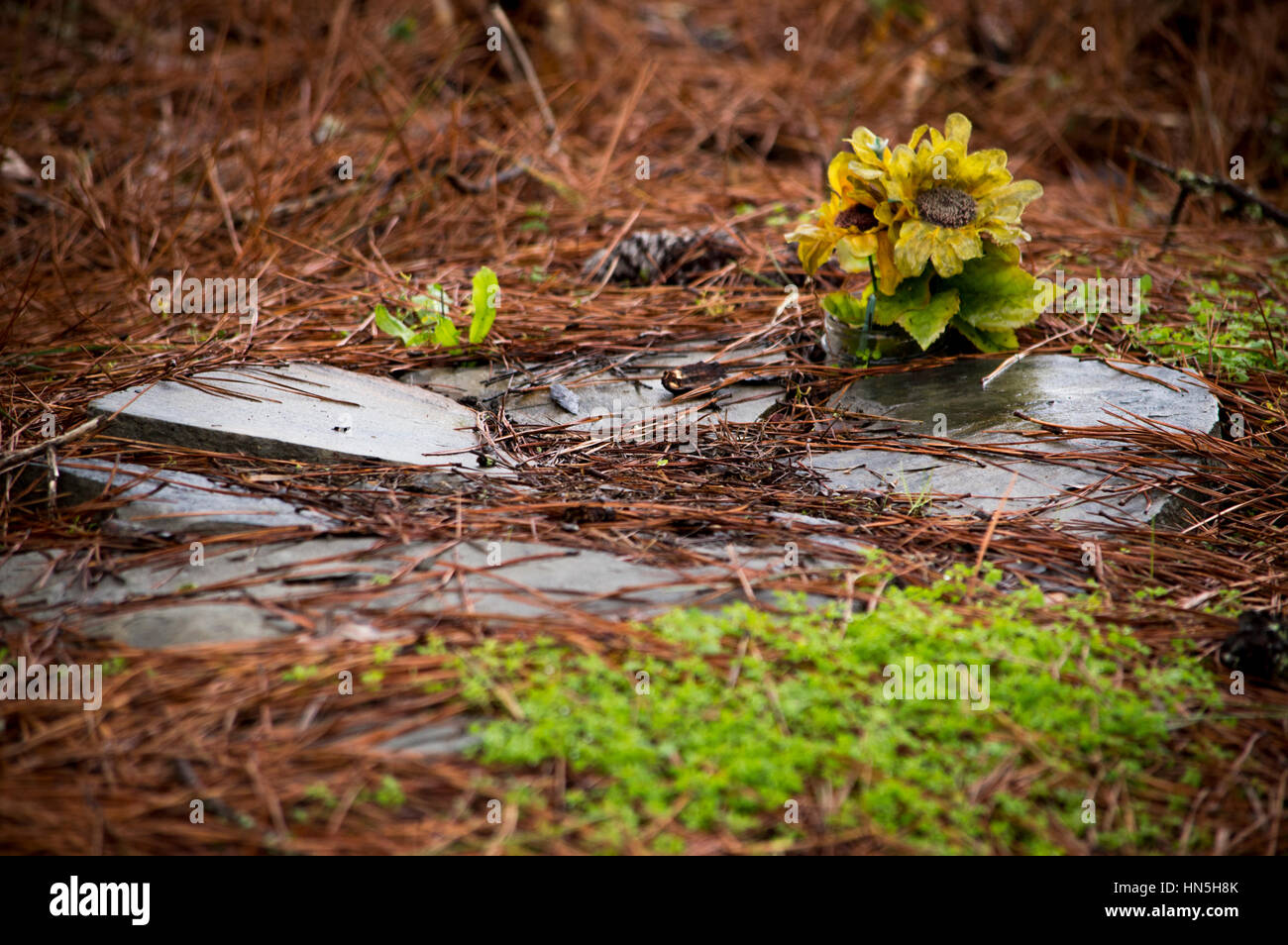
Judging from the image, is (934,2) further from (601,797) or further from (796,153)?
(601,797)

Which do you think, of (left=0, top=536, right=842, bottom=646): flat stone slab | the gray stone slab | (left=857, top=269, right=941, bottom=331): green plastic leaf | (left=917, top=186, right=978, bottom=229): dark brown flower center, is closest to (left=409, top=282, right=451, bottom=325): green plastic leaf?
(left=0, top=536, right=842, bottom=646): flat stone slab

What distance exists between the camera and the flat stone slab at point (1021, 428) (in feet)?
8.24

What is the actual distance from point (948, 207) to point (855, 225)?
285mm

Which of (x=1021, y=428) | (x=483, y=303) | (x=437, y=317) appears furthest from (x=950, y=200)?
(x=437, y=317)

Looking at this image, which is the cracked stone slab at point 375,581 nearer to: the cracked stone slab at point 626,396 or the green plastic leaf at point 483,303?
the cracked stone slab at point 626,396

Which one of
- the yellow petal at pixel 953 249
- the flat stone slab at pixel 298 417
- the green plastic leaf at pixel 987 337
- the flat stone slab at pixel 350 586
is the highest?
the yellow petal at pixel 953 249

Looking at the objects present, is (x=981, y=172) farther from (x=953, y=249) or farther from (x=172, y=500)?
(x=172, y=500)

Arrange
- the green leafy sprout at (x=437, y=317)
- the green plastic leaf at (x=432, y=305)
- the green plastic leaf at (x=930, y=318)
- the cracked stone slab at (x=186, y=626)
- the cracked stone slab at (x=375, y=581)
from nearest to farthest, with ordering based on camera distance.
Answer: the cracked stone slab at (x=186, y=626)
the cracked stone slab at (x=375, y=581)
the green plastic leaf at (x=930, y=318)
the green leafy sprout at (x=437, y=317)
the green plastic leaf at (x=432, y=305)

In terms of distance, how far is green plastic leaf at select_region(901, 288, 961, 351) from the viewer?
117 inches

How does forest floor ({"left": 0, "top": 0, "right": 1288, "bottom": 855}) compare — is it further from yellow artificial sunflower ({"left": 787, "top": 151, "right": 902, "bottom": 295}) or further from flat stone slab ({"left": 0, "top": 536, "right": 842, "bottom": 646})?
yellow artificial sunflower ({"left": 787, "top": 151, "right": 902, "bottom": 295})

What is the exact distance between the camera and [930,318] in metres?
2.99

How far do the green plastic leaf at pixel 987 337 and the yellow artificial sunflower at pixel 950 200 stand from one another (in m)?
0.26

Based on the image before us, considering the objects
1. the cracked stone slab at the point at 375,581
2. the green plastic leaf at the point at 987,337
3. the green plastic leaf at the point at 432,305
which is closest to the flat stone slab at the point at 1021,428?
the green plastic leaf at the point at 987,337
